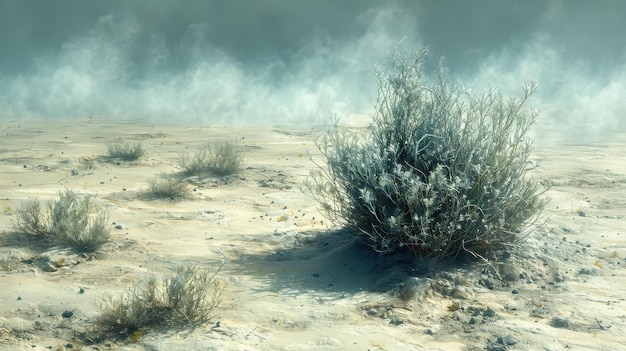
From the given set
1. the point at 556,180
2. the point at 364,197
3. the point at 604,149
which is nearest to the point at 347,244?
the point at 364,197

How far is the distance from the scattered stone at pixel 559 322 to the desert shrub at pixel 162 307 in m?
2.35

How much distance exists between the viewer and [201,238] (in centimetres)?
721

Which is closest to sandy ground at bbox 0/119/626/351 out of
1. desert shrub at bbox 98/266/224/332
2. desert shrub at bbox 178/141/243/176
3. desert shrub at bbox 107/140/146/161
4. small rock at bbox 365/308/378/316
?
small rock at bbox 365/308/378/316

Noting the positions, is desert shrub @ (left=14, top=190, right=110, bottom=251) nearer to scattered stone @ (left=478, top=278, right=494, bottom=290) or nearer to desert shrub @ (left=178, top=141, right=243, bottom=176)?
scattered stone @ (left=478, top=278, right=494, bottom=290)

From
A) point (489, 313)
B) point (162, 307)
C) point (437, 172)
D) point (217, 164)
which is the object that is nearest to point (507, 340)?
point (489, 313)

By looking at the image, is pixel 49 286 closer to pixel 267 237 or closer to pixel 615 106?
pixel 267 237

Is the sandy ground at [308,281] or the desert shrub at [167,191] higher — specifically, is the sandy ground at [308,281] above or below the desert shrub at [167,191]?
below

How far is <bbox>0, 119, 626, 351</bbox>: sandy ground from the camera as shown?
4.89 meters

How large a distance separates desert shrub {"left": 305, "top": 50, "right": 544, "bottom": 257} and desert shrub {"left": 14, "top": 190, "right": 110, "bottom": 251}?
212 cm

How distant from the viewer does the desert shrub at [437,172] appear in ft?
19.5

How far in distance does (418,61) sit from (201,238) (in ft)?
8.72

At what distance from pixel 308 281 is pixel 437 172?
4.39 ft

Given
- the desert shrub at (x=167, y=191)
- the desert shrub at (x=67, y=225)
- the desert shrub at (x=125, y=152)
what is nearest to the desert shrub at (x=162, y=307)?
the desert shrub at (x=67, y=225)

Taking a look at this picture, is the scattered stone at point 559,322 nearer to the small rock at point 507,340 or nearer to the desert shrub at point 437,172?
the small rock at point 507,340
